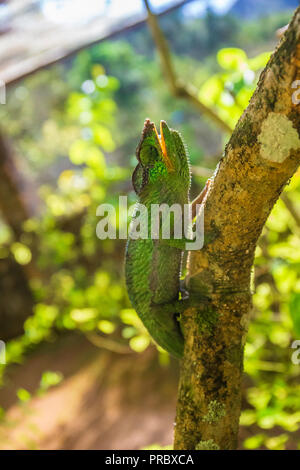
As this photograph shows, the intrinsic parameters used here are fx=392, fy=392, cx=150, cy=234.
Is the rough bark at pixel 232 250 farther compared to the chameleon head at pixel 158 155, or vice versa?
the chameleon head at pixel 158 155

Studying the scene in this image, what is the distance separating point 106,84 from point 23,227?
6.06 ft

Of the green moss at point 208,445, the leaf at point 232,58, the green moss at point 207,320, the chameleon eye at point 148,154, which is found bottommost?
the green moss at point 208,445

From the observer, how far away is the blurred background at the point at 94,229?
1230 millimetres

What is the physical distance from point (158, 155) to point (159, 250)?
16 centimetres

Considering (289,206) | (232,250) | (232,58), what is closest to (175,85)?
(232,58)

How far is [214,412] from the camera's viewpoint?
66cm

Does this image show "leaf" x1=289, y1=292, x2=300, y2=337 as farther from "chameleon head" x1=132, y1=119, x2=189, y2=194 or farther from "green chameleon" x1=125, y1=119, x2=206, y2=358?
"chameleon head" x1=132, y1=119, x2=189, y2=194

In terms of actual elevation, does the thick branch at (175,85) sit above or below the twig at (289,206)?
above

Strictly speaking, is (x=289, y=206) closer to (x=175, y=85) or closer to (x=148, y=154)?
(x=175, y=85)

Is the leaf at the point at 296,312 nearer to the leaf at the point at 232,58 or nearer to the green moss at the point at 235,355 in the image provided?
the green moss at the point at 235,355

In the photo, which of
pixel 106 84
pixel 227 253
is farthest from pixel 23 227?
pixel 227 253

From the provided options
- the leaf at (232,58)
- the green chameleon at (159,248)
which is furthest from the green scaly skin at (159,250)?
the leaf at (232,58)

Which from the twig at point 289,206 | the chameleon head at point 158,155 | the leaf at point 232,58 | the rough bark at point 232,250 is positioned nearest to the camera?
the rough bark at point 232,250

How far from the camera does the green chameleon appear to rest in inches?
26.2
